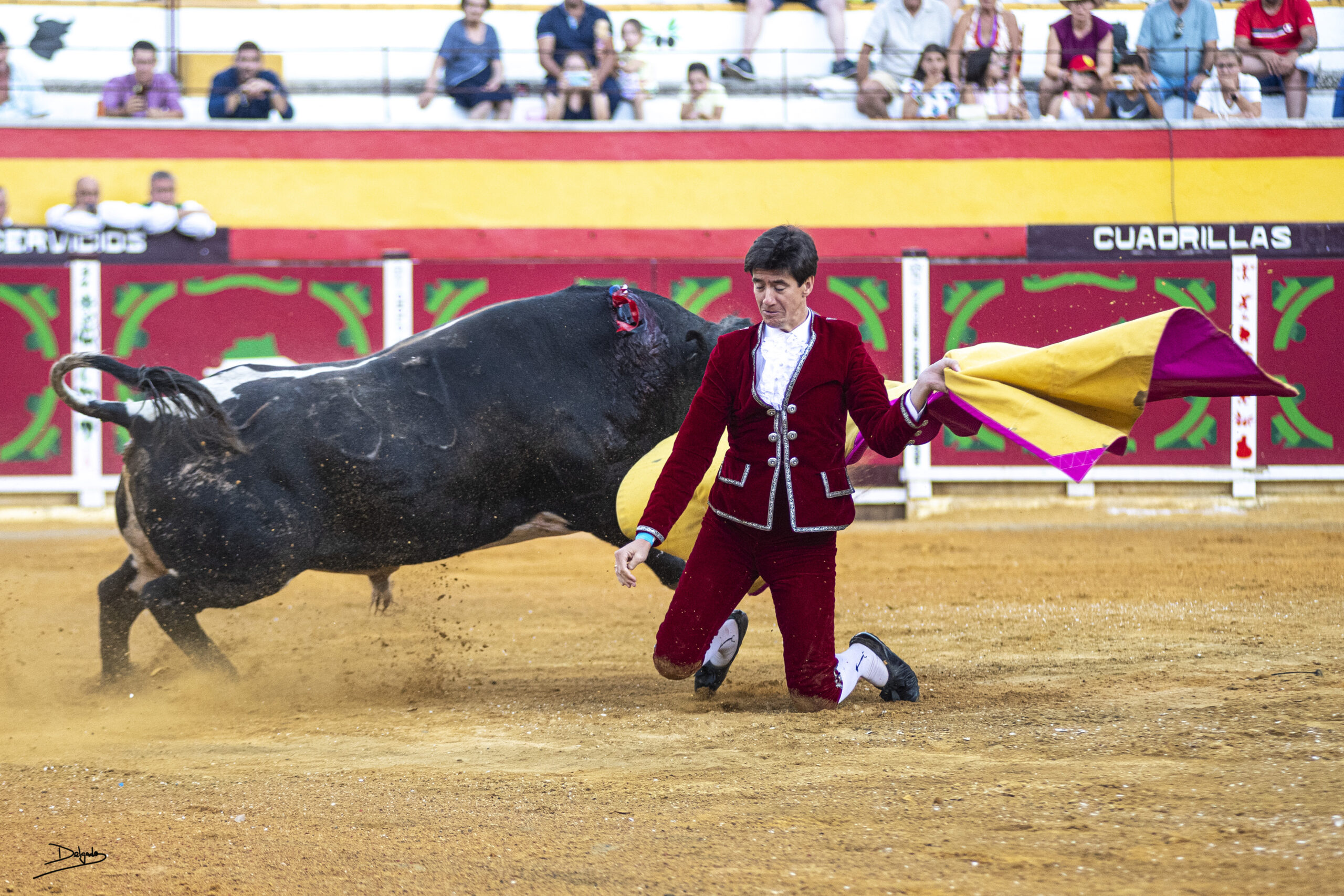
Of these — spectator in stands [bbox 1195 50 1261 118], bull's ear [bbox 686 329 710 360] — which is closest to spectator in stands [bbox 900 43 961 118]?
spectator in stands [bbox 1195 50 1261 118]

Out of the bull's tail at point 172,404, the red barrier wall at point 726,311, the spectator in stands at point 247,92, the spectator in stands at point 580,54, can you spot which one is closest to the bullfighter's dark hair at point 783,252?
the bull's tail at point 172,404

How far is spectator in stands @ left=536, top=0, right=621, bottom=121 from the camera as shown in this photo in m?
9.74

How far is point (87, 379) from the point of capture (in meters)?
8.18

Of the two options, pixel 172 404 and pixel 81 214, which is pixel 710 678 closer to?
pixel 172 404

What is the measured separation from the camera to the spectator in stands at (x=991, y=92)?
9609 millimetres

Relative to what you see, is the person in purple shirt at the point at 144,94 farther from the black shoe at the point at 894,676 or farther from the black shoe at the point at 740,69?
the black shoe at the point at 894,676

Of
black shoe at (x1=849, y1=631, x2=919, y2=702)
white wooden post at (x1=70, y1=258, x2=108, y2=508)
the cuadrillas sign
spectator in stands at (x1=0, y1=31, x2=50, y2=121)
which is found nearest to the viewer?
black shoe at (x1=849, y1=631, x2=919, y2=702)

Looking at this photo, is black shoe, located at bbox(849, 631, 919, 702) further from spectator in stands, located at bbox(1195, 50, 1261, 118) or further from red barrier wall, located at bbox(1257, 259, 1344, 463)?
spectator in stands, located at bbox(1195, 50, 1261, 118)

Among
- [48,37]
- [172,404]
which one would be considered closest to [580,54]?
[48,37]

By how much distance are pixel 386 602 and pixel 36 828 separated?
6.01ft

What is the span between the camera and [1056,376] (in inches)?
109

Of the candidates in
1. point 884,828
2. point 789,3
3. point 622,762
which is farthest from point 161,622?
point 789,3

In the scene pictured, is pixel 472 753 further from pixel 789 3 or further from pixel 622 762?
pixel 789 3
